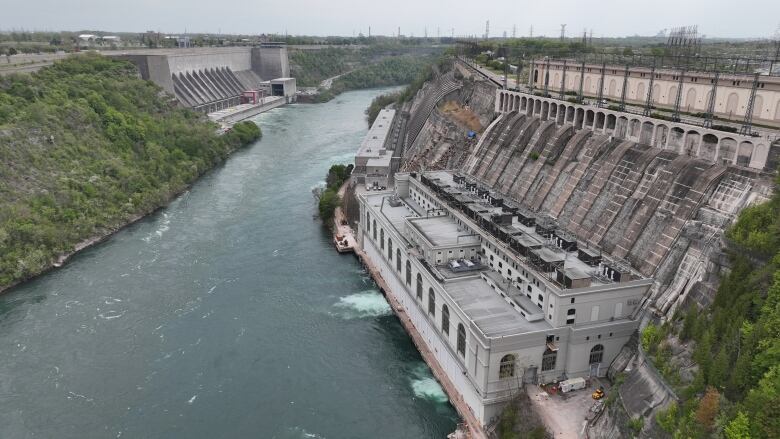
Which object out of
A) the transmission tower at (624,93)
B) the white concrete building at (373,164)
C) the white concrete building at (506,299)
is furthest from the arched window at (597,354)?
the white concrete building at (373,164)

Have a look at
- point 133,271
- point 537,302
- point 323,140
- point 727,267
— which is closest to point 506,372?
point 537,302

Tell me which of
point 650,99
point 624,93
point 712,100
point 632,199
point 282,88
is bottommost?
point 282,88

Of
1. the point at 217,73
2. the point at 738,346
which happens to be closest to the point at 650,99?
the point at 738,346

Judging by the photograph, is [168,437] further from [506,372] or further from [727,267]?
[727,267]

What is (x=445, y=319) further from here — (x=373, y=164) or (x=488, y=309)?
(x=373, y=164)

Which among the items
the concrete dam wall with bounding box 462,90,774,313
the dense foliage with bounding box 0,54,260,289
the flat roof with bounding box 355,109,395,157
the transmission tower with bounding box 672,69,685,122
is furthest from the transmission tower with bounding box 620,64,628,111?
the dense foliage with bounding box 0,54,260,289

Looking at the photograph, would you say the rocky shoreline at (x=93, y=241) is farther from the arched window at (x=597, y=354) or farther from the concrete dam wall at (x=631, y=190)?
the arched window at (x=597, y=354)
